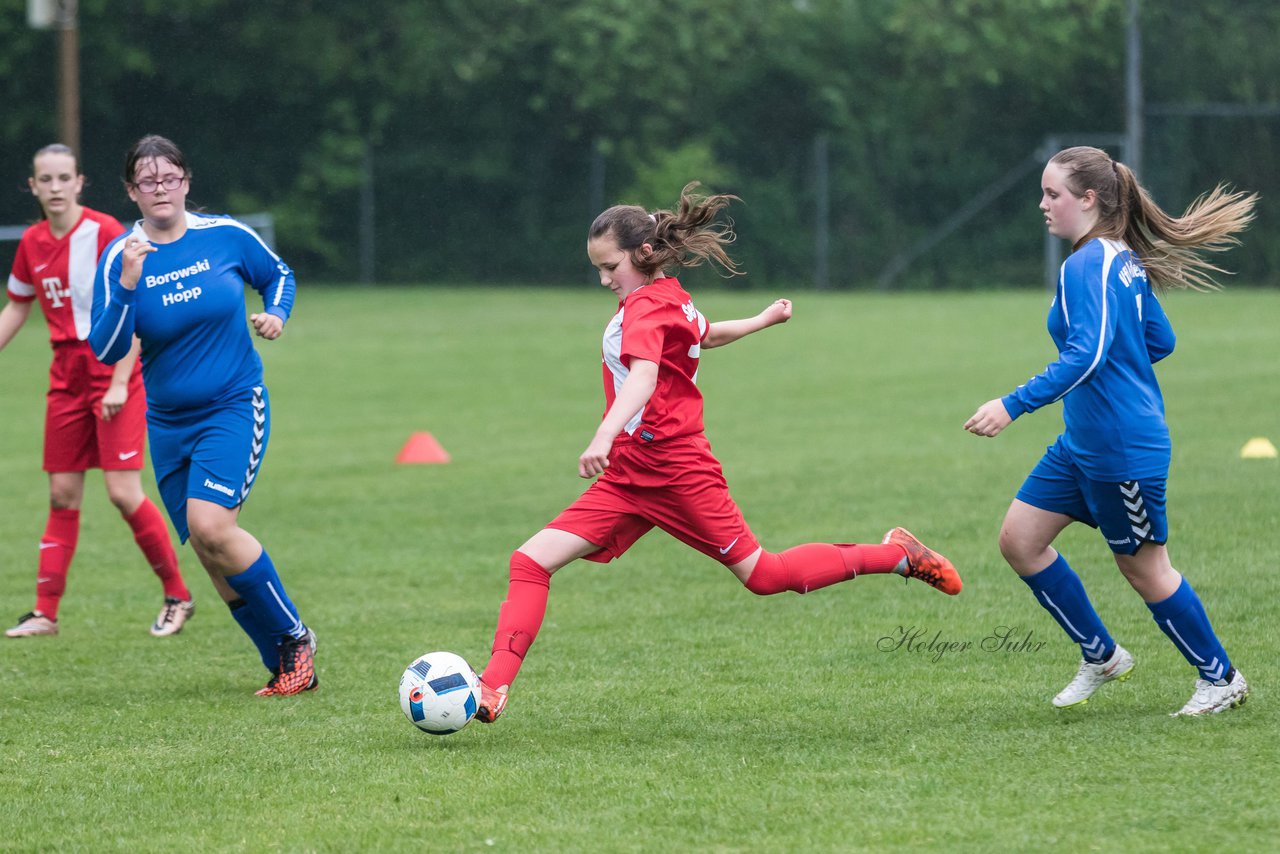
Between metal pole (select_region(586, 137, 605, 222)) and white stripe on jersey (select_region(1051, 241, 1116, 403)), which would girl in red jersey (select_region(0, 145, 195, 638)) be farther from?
metal pole (select_region(586, 137, 605, 222))

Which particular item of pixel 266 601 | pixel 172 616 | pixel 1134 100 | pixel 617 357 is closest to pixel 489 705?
pixel 617 357

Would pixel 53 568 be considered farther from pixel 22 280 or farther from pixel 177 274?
pixel 177 274

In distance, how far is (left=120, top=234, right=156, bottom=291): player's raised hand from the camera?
18.8 ft

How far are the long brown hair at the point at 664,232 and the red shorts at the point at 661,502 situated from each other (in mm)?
578

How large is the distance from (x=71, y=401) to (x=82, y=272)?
0.59 m

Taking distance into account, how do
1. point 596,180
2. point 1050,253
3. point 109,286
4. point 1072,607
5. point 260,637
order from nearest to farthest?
point 1072,607, point 109,286, point 260,637, point 1050,253, point 596,180

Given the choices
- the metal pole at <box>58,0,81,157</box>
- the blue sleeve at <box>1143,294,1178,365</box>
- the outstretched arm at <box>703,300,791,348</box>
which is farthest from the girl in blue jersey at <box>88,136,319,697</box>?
the metal pole at <box>58,0,81,157</box>

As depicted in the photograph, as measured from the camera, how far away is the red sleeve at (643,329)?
506 cm

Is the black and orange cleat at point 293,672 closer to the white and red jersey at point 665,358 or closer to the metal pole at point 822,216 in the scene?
the white and red jersey at point 665,358

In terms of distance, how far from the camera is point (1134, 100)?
2831 cm

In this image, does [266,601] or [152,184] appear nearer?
[152,184]

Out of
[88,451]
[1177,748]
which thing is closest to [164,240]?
[88,451]

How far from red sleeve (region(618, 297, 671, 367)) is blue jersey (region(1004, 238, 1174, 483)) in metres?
1.07

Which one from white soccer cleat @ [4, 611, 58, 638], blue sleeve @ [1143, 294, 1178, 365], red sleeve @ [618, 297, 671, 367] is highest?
blue sleeve @ [1143, 294, 1178, 365]
